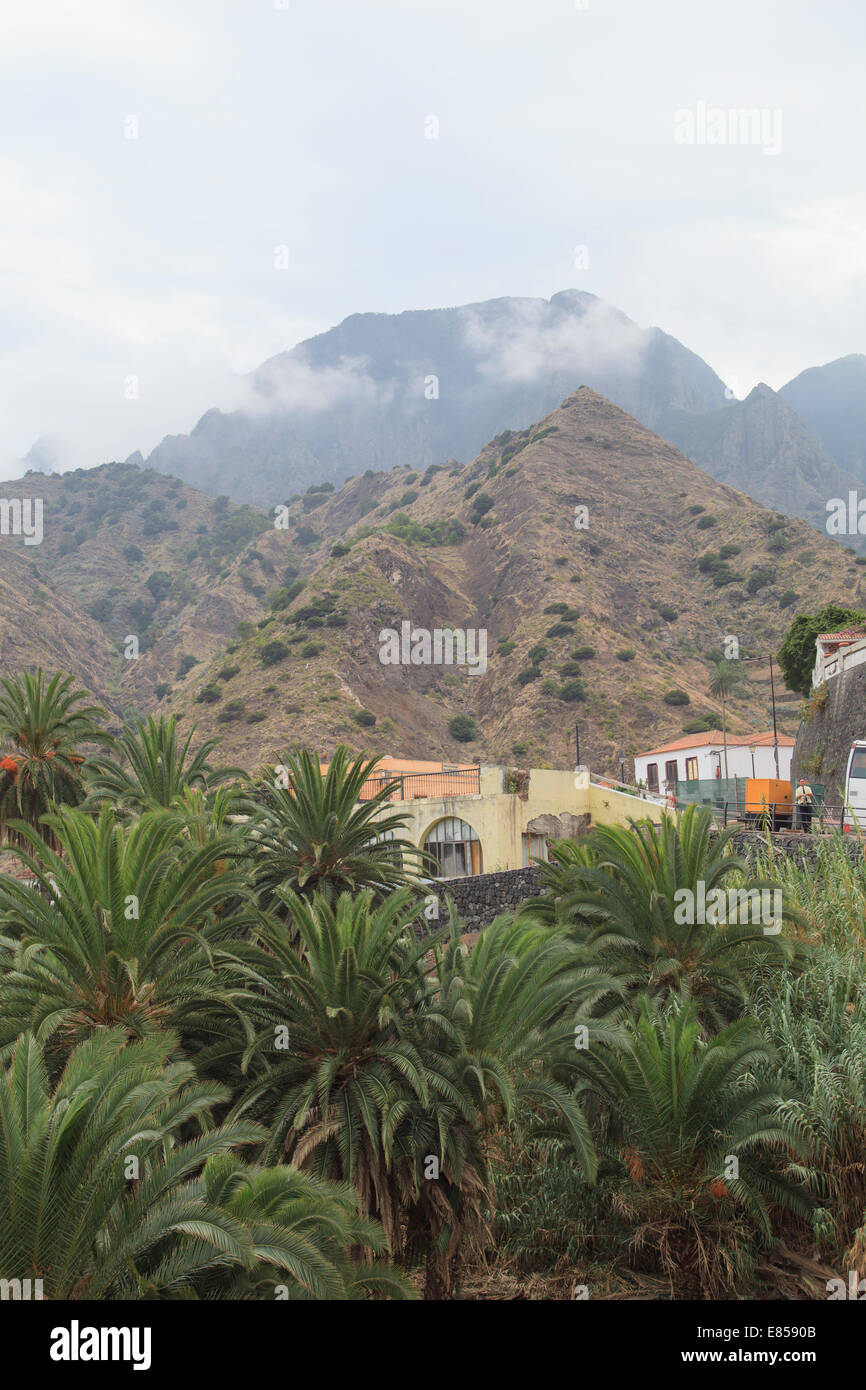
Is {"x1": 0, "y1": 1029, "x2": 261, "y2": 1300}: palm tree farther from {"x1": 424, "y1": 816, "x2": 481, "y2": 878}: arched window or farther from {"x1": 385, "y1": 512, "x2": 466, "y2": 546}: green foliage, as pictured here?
{"x1": 385, "y1": 512, "x2": 466, "y2": 546}: green foliage

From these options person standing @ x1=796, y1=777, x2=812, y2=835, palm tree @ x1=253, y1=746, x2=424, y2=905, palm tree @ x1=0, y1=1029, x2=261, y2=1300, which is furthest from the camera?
person standing @ x1=796, y1=777, x2=812, y2=835

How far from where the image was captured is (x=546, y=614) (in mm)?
84375

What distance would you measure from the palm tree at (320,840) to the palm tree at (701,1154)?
229 inches

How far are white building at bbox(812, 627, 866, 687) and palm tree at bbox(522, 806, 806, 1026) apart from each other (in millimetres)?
20286

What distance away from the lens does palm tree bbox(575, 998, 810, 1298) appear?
1000 centimetres

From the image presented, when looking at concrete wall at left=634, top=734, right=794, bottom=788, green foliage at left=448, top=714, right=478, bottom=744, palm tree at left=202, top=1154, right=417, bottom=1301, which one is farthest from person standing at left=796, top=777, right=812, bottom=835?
green foliage at left=448, top=714, right=478, bottom=744

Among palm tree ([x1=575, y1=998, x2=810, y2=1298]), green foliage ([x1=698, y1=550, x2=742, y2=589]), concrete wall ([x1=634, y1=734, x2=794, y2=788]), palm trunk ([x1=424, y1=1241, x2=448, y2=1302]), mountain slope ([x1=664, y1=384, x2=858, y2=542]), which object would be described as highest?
mountain slope ([x1=664, y1=384, x2=858, y2=542])

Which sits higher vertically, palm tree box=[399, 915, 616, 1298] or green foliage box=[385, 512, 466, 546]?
green foliage box=[385, 512, 466, 546]

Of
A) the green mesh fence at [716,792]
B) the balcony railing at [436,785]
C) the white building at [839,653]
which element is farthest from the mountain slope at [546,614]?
the balcony railing at [436,785]

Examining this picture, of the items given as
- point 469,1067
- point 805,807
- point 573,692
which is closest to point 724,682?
point 573,692

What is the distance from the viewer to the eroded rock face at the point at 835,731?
1160 inches
